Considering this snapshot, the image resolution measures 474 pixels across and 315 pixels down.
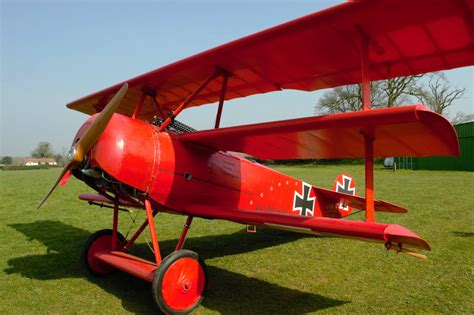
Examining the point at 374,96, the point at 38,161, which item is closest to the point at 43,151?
the point at 38,161

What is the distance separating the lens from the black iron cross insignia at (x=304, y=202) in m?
6.57

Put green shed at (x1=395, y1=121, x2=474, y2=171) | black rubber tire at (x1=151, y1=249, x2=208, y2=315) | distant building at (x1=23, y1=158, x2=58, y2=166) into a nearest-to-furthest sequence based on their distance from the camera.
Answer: black rubber tire at (x1=151, y1=249, x2=208, y2=315), green shed at (x1=395, y1=121, x2=474, y2=171), distant building at (x1=23, y1=158, x2=58, y2=166)

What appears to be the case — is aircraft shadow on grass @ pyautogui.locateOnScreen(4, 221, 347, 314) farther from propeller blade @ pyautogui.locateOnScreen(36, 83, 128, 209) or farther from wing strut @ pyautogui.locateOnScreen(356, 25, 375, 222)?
propeller blade @ pyautogui.locateOnScreen(36, 83, 128, 209)

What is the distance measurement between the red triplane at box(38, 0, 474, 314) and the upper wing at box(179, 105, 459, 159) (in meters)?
0.01

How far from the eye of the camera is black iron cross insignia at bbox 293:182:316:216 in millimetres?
6574

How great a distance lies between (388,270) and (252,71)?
138 inches

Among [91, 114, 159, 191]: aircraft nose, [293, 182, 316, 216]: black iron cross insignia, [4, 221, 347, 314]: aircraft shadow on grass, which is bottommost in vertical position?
[4, 221, 347, 314]: aircraft shadow on grass

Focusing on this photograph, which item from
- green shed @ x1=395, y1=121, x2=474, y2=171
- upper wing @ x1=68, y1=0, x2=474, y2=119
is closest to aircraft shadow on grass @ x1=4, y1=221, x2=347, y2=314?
upper wing @ x1=68, y1=0, x2=474, y2=119

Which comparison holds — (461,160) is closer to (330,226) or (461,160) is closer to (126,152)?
(330,226)

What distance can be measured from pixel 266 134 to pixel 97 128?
1.84m

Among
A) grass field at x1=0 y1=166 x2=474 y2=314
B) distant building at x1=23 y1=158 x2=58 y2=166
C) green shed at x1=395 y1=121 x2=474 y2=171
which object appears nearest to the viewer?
grass field at x1=0 y1=166 x2=474 y2=314

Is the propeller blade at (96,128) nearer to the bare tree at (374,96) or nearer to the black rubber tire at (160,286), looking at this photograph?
the black rubber tire at (160,286)

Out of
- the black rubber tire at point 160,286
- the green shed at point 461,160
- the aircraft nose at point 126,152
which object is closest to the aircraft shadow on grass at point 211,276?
the black rubber tire at point 160,286

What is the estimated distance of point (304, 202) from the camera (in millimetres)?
6770
